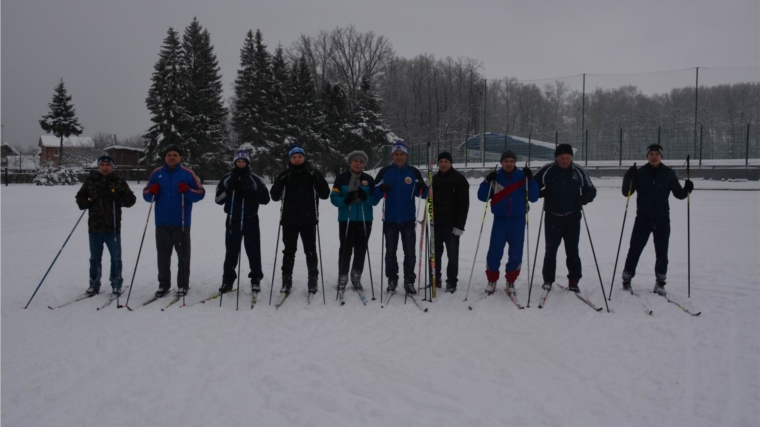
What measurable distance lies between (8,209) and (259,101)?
57.6 ft

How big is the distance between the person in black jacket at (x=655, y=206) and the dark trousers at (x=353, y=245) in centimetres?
337

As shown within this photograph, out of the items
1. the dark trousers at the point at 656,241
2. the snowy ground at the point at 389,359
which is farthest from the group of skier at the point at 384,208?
the snowy ground at the point at 389,359

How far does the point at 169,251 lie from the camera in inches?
215

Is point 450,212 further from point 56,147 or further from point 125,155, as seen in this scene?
point 56,147

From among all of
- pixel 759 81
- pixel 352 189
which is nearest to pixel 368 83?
pixel 759 81

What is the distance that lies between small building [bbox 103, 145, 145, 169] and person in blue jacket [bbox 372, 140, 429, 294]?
45366 millimetres

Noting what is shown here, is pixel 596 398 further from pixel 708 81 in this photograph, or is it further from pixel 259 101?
pixel 259 101

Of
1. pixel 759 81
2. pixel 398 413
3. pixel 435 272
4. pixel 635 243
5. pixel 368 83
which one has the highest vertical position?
pixel 368 83

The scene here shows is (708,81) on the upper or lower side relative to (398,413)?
upper

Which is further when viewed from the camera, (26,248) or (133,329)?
(26,248)

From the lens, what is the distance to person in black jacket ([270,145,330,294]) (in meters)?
5.42

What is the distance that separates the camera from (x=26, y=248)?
335 inches

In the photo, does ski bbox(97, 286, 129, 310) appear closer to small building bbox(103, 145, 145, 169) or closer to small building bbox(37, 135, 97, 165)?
small building bbox(103, 145, 145, 169)

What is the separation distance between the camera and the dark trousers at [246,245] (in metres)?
5.48
